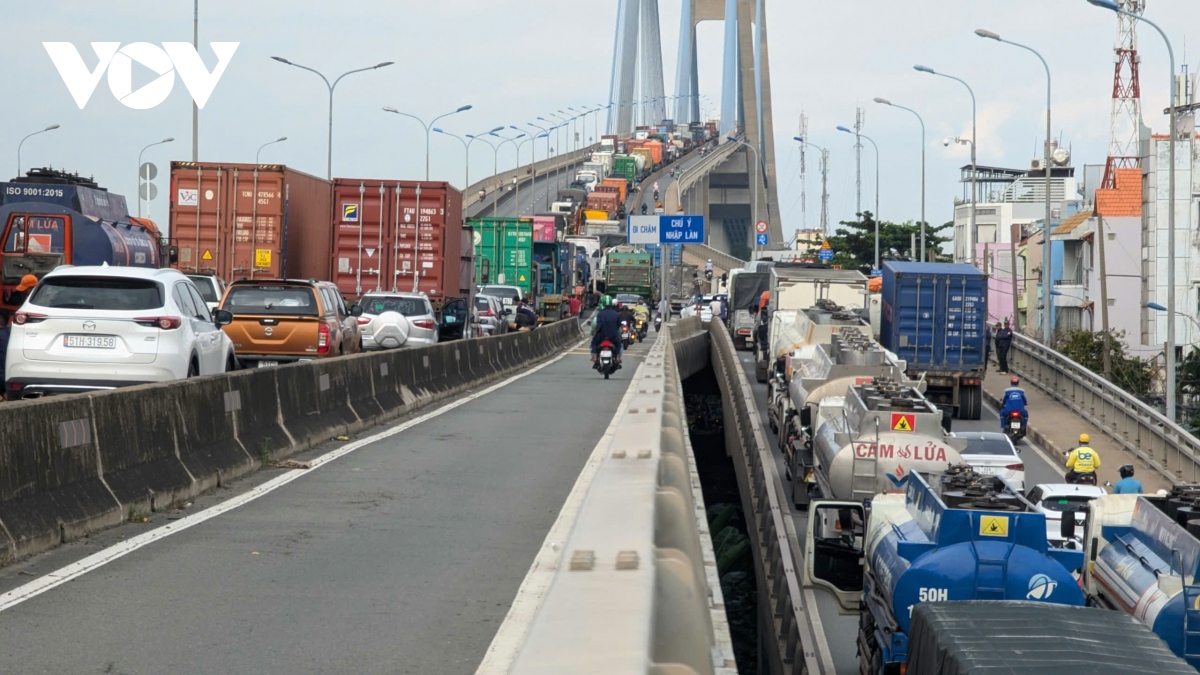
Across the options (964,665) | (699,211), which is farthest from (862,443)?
(699,211)

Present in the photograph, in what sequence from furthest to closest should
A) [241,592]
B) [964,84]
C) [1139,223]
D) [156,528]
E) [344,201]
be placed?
[1139,223], [964,84], [344,201], [156,528], [241,592]

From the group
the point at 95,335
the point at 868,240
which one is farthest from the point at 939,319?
the point at 868,240

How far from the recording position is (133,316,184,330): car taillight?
15.2 m

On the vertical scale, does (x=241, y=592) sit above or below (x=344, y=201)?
below

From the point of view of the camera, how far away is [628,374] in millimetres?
35875

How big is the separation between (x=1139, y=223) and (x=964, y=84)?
10.9 m

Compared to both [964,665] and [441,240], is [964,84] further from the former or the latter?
[964,665]

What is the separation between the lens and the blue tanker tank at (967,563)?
9930 millimetres

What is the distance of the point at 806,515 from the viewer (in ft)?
76.4

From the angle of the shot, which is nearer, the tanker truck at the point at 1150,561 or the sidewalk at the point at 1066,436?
the tanker truck at the point at 1150,561

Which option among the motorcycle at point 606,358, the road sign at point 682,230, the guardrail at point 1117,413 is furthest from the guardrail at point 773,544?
the road sign at point 682,230

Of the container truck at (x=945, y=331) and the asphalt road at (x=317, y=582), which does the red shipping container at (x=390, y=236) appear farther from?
the asphalt road at (x=317, y=582)

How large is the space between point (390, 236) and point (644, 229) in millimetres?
36630

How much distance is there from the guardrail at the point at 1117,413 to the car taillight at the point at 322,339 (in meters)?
15.3
